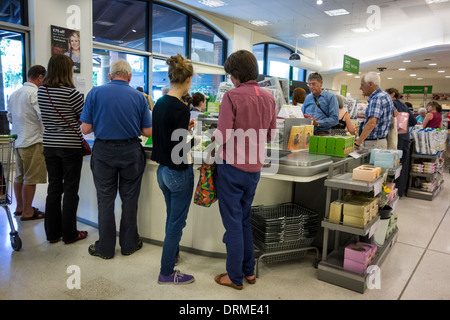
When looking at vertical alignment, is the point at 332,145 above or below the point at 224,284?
above

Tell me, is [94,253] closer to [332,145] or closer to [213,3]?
[332,145]

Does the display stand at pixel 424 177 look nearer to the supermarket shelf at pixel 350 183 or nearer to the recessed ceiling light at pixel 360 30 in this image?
the supermarket shelf at pixel 350 183

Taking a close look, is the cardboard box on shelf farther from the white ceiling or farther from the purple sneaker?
the white ceiling

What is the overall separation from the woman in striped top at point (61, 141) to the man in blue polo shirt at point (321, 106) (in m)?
2.51

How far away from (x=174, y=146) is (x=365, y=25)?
10.6m

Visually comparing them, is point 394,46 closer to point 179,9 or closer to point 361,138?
point 179,9

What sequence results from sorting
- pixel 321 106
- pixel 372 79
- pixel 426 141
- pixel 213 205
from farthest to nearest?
pixel 426 141 < pixel 321 106 < pixel 372 79 < pixel 213 205

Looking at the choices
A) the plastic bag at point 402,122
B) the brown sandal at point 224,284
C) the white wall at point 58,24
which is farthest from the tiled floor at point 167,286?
the white wall at point 58,24

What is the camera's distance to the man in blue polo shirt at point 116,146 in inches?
105

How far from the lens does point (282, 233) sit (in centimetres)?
272

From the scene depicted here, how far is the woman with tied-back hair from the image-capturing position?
87.8 inches

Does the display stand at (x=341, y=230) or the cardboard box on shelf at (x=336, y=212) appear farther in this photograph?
the cardboard box on shelf at (x=336, y=212)

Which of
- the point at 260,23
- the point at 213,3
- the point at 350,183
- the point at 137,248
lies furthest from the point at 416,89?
the point at 137,248

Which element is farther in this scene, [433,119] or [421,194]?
[433,119]
